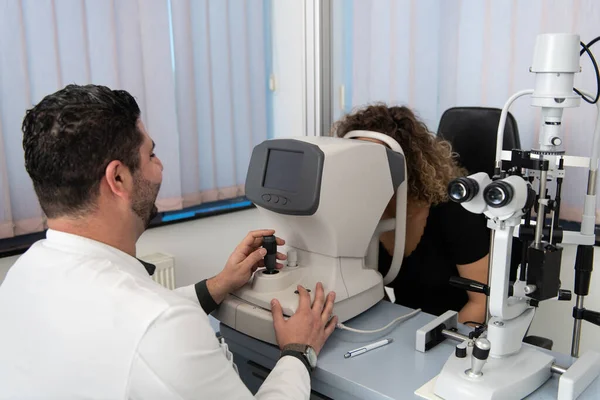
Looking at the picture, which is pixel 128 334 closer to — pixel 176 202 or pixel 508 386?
pixel 508 386

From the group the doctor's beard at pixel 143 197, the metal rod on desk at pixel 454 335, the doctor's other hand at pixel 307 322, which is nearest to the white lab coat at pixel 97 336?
the doctor's beard at pixel 143 197

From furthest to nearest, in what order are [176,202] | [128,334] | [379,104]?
[176,202] < [379,104] < [128,334]

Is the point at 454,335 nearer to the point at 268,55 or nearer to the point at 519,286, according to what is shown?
the point at 519,286

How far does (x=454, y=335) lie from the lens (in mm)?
1107

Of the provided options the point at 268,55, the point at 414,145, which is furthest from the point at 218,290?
the point at 268,55

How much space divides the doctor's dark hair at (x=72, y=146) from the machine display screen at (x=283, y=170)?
33 centimetres

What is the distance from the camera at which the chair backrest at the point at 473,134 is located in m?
1.69

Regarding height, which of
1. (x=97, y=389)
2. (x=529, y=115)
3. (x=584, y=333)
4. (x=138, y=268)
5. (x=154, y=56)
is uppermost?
(x=154, y=56)

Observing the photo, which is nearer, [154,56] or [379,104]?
[379,104]

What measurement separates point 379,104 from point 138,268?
937 millimetres

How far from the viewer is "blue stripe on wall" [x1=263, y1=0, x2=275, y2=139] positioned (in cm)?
262

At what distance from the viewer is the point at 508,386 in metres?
0.90

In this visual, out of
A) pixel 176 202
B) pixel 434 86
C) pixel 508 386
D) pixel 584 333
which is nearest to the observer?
pixel 508 386

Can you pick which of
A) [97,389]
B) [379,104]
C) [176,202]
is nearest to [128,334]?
[97,389]
